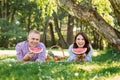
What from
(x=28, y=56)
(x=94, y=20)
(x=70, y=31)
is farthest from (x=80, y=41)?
(x=70, y=31)

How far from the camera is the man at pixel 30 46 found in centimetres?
980

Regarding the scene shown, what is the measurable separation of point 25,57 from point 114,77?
3.72 m

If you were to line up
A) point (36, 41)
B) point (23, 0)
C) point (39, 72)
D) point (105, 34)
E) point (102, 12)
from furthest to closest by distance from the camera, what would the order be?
point (23, 0), point (102, 12), point (105, 34), point (36, 41), point (39, 72)

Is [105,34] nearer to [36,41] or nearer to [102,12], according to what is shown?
[36,41]

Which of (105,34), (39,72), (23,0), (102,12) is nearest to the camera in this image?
(39,72)

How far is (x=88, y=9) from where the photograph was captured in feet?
38.4

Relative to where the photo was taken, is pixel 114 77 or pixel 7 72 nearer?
pixel 114 77

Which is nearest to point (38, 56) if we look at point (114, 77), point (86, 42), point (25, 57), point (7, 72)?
point (25, 57)

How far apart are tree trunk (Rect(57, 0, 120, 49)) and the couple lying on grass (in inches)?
49.6

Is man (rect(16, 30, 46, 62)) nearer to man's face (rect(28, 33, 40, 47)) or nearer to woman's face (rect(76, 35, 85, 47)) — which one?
man's face (rect(28, 33, 40, 47))

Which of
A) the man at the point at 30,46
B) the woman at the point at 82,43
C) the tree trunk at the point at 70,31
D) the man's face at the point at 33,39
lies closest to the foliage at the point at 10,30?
the tree trunk at the point at 70,31

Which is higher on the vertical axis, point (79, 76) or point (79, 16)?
point (79, 16)

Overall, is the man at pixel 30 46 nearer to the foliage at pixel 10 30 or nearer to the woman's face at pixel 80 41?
the woman's face at pixel 80 41

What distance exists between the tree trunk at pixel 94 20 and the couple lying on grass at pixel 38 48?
1.26 m
